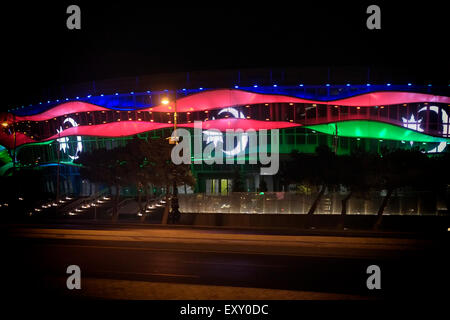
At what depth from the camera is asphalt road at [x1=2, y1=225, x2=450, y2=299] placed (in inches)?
414

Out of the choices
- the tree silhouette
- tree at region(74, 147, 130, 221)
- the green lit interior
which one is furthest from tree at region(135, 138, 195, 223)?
the green lit interior

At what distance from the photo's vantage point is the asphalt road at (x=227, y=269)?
10516 mm

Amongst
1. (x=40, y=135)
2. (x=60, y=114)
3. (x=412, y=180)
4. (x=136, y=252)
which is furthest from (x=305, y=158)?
(x=40, y=135)

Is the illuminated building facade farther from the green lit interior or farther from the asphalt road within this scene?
the asphalt road

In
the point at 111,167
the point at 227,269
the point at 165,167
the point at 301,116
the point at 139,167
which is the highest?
the point at 301,116

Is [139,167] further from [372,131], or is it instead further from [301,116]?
[372,131]

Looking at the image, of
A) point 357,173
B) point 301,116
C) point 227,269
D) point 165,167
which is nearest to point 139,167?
point 165,167

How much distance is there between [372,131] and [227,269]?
3824 centimetres

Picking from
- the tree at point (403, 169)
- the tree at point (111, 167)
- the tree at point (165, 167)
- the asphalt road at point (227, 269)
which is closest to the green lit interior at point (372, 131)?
the tree at point (403, 169)

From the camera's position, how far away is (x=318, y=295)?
9680 mm

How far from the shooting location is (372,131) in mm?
47750

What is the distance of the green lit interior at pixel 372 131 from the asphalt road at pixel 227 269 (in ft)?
99.8

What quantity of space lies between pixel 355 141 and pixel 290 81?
8975 mm
